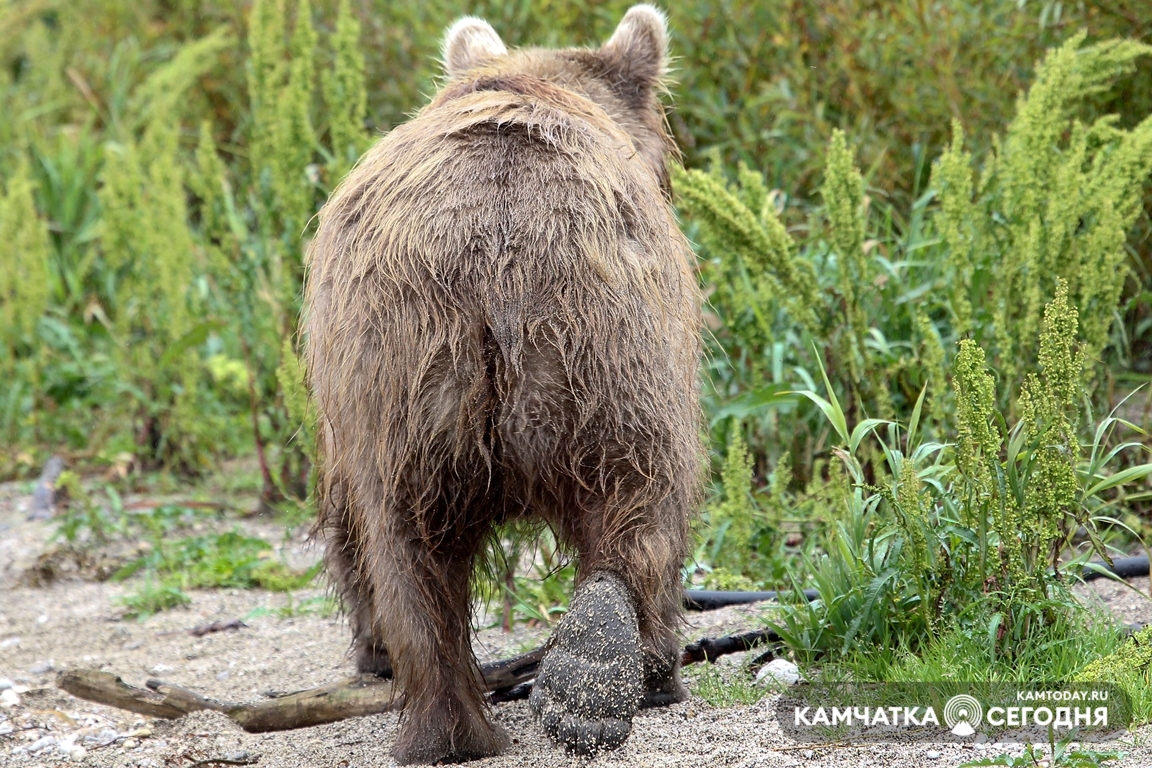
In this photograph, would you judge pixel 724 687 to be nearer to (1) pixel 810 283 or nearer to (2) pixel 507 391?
(2) pixel 507 391

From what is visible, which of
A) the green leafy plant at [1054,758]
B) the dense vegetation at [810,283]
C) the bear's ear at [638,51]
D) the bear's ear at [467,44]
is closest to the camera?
the green leafy plant at [1054,758]

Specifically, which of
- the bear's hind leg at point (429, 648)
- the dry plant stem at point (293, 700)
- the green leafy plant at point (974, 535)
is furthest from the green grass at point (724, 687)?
the bear's hind leg at point (429, 648)

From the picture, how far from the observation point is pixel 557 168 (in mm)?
2883

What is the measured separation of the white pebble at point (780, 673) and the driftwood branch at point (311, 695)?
0.74 feet

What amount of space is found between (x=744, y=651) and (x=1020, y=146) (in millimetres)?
2002

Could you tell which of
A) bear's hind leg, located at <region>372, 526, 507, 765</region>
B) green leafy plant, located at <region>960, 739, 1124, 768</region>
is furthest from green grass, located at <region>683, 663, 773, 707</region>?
green leafy plant, located at <region>960, 739, 1124, 768</region>

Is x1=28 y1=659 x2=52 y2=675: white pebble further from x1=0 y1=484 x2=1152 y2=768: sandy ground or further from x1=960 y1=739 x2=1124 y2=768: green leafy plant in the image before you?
x1=960 y1=739 x2=1124 y2=768: green leafy plant

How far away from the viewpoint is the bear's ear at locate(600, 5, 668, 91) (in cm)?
408

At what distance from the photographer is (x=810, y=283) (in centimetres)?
439

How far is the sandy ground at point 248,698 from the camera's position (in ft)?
9.39

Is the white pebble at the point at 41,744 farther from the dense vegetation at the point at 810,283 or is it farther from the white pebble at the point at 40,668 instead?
the dense vegetation at the point at 810,283

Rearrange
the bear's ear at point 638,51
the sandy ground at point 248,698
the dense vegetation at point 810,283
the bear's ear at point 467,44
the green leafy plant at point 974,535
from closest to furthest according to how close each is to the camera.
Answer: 1. the sandy ground at point 248,698
2. the green leafy plant at point 974,535
3. the dense vegetation at point 810,283
4. the bear's ear at point 638,51
5. the bear's ear at point 467,44

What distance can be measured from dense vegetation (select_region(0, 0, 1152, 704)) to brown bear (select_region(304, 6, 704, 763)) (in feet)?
1.94

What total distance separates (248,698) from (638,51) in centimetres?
238
